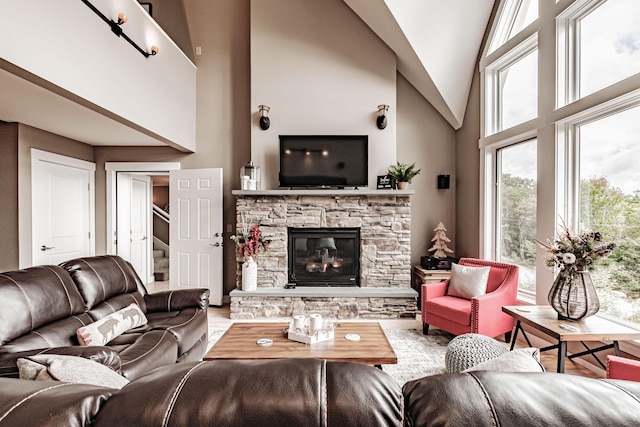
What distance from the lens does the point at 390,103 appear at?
14.9 ft

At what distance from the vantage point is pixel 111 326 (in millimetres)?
2281

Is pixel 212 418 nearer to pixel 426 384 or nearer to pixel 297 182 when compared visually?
pixel 426 384

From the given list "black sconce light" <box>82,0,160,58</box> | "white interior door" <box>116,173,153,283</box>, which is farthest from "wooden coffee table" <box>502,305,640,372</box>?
"white interior door" <box>116,173,153,283</box>

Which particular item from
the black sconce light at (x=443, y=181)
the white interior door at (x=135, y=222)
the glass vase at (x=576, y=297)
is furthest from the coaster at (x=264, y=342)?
the white interior door at (x=135, y=222)

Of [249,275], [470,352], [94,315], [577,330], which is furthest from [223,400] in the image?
[249,275]

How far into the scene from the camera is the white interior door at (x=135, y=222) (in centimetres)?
520

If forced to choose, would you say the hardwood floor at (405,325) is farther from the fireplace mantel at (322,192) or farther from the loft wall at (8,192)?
the loft wall at (8,192)

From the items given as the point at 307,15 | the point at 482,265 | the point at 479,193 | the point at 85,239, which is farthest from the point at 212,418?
the point at 85,239

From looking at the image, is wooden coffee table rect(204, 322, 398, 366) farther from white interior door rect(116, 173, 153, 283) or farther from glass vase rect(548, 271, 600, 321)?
white interior door rect(116, 173, 153, 283)

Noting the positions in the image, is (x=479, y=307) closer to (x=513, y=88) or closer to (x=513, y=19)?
(x=513, y=88)

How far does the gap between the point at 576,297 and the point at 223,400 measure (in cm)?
272

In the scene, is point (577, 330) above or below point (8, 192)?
below

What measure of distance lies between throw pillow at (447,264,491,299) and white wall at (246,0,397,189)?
5.39 feet

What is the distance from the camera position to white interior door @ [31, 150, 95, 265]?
12.8 ft
